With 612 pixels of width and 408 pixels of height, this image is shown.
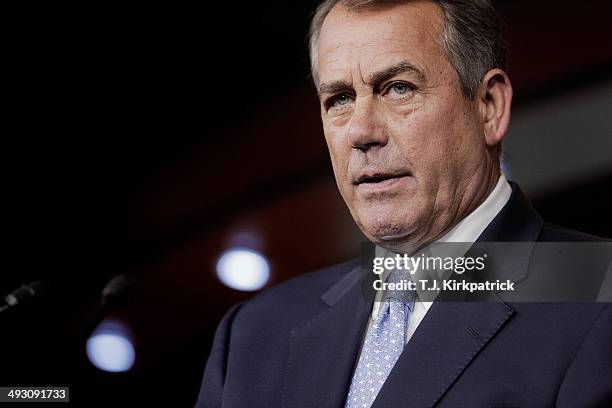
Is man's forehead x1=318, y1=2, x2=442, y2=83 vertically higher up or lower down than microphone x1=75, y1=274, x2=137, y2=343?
higher up

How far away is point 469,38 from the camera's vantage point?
175 cm

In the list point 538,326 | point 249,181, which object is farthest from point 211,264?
point 538,326

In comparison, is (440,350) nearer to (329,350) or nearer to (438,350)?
(438,350)

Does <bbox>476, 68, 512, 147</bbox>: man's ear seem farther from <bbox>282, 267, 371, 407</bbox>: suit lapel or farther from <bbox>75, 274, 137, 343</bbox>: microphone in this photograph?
<bbox>75, 274, 137, 343</bbox>: microphone

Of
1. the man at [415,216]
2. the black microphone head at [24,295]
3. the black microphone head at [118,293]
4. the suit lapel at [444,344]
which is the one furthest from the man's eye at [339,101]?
the black microphone head at [24,295]

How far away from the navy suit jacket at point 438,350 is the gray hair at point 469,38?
303mm

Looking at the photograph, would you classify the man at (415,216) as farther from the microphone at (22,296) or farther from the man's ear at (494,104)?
the microphone at (22,296)

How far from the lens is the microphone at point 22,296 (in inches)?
69.0

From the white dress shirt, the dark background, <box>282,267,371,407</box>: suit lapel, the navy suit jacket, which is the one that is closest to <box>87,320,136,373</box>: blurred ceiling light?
the dark background

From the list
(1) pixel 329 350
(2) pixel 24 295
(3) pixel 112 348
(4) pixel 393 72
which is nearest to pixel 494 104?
(4) pixel 393 72

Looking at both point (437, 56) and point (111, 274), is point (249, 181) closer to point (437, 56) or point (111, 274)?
point (111, 274)

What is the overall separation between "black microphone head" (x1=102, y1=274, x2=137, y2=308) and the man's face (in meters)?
0.56

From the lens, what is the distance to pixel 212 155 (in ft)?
8.18

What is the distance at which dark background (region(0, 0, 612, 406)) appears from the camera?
7.86ft
